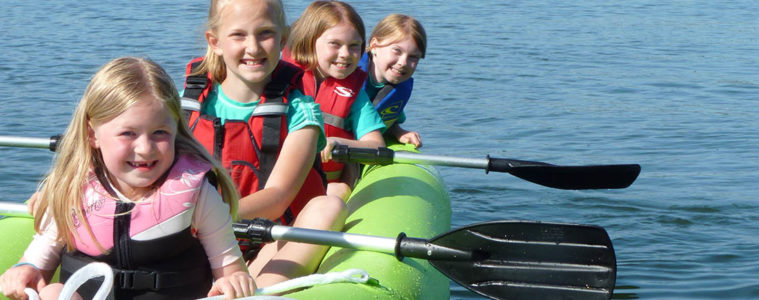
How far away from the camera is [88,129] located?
7.39ft

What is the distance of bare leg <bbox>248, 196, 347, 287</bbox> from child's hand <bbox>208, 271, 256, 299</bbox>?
1.68ft

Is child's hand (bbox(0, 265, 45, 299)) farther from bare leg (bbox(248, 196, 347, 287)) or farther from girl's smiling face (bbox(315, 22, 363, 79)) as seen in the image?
girl's smiling face (bbox(315, 22, 363, 79))

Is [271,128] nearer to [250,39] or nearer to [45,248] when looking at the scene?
[250,39]

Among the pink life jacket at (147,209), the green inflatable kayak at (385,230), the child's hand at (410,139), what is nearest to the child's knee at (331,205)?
the green inflatable kayak at (385,230)

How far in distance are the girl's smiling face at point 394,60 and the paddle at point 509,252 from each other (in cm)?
167

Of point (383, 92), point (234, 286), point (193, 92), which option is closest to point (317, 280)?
point (234, 286)

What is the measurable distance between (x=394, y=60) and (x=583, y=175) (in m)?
1.10

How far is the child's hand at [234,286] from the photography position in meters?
2.18

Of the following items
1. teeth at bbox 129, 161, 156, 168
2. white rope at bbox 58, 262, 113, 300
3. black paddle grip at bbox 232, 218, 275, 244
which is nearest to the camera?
white rope at bbox 58, 262, 113, 300

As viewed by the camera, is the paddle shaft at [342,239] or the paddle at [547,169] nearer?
the paddle shaft at [342,239]

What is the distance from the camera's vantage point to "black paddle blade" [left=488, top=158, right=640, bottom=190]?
385 centimetres

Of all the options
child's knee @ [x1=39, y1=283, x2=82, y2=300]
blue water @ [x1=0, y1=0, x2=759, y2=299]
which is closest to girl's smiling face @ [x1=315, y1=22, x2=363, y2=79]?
blue water @ [x1=0, y1=0, x2=759, y2=299]

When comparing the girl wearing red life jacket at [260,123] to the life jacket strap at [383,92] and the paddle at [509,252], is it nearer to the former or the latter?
the paddle at [509,252]

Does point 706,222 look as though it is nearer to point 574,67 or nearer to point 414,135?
point 414,135
